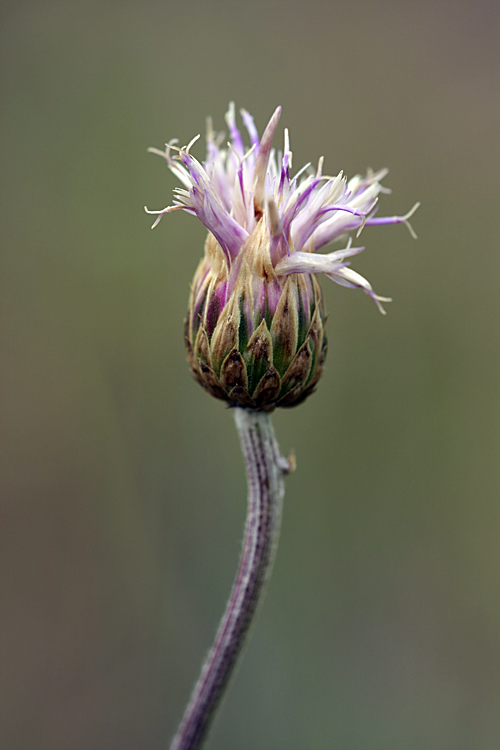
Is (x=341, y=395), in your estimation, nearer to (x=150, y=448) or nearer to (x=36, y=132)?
(x=150, y=448)

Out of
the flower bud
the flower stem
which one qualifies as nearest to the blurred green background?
the flower stem

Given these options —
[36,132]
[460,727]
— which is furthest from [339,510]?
[36,132]

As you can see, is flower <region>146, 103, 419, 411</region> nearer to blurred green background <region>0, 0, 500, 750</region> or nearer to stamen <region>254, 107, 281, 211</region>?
stamen <region>254, 107, 281, 211</region>

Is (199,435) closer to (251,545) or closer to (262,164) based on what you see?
(251,545)

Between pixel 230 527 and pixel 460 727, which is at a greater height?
pixel 230 527

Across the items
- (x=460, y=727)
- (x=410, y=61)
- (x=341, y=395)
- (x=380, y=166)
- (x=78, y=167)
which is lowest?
(x=460, y=727)

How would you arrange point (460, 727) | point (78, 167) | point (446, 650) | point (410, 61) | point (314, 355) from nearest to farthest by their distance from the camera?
point (314, 355)
point (460, 727)
point (446, 650)
point (78, 167)
point (410, 61)

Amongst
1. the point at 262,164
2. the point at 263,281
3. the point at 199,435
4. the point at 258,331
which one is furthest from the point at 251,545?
the point at 199,435
